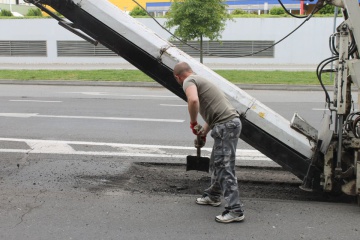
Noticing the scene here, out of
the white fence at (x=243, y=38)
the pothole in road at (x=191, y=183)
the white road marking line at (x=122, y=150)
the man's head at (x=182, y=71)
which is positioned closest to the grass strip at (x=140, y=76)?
the white fence at (x=243, y=38)

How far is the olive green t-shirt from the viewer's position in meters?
4.64

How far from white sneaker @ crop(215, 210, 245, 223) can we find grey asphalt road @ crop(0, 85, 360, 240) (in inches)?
2.2

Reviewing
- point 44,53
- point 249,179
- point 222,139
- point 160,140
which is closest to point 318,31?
point 44,53

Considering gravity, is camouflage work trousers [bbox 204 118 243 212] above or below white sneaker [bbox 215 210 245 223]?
above

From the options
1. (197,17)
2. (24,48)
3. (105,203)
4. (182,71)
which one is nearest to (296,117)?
(182,71)

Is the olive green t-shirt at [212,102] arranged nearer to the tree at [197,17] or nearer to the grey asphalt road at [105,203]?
the grey asphalt road at [105,203]

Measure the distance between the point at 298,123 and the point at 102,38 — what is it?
246cm

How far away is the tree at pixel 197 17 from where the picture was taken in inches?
718

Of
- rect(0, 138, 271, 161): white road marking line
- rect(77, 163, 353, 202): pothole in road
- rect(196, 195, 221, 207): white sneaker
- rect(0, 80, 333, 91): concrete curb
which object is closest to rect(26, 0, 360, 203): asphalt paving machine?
rect(77, 163, 353, 202): pothole in road

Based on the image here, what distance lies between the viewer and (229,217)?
4.71 meters

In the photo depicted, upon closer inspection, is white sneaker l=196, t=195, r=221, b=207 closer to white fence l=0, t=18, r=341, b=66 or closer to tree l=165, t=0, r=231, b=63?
tree l=165, t=0, r=231, b=63

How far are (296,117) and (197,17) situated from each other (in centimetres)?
1377

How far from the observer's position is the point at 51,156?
746 centimetres

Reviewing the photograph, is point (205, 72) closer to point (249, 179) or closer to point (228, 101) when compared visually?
point (228, 101)
